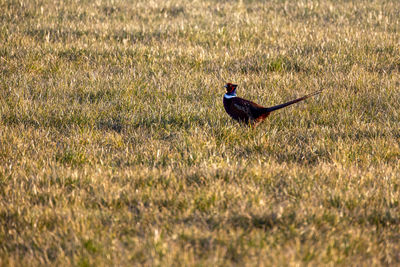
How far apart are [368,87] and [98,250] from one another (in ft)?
16.1

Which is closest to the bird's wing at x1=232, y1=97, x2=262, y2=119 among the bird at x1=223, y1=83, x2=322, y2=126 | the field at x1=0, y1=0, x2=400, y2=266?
the bird at x1=223, y1=83, x2=322, y2=126

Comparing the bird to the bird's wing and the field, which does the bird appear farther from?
the field

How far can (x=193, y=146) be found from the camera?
16.0ft

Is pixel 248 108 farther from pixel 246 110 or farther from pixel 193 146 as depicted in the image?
pixel 193 146

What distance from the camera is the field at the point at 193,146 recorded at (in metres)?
3.28

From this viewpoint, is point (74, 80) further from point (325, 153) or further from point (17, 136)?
point (325, 153)

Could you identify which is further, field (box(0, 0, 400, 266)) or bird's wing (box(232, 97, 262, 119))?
bird's wing (box(232, 97, 262, 119))

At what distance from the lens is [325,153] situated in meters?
4.84

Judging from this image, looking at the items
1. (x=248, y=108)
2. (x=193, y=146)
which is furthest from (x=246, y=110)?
(x=193, y=146)

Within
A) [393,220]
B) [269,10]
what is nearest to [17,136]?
[393,220]

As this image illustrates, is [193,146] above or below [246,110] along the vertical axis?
below

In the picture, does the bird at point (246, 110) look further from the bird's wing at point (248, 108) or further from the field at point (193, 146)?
the field at point (193, 146)

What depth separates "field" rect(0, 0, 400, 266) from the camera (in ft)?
10.8

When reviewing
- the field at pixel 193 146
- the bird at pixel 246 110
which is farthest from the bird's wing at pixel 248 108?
the field at pixel 193 146
